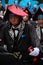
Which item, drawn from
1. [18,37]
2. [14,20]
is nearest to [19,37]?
[18,37]

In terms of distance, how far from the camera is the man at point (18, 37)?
468 centimetres

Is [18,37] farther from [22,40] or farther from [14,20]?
[14,20]

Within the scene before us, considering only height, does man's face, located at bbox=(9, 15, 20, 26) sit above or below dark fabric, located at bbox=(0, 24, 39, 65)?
above

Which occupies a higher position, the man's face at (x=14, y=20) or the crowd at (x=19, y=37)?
the man's face at (x=14, y=20)

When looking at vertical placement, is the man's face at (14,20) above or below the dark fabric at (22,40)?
above

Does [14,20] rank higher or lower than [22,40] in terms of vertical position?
higher

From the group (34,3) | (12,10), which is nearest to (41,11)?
(12,10)

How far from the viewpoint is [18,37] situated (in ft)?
15.5

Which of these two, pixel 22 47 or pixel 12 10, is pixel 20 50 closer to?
pixel 22 47

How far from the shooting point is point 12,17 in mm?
4719

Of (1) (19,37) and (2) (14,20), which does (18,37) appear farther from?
(2) (14,20)

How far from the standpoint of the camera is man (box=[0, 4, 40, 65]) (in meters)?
4.68

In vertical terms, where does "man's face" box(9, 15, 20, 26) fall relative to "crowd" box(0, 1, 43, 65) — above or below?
above

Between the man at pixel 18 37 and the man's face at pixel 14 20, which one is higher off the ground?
the man's face at pixel 14 20
